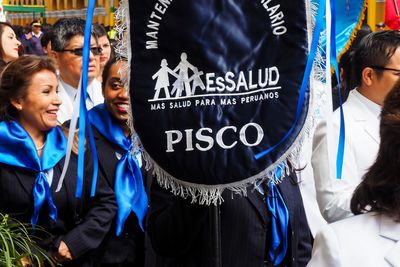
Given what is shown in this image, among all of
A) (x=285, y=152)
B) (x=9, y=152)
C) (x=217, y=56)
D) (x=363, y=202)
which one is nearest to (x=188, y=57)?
(x=217, y=56)

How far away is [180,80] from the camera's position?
7.80ft

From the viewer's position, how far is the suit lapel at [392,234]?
7.13ft

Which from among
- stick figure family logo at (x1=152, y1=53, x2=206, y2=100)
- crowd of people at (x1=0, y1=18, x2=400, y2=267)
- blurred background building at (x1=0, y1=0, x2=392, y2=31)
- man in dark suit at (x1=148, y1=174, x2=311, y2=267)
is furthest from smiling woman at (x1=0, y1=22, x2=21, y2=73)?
blurred background building at (x1=0, y1=0, x2=392, y2=31)

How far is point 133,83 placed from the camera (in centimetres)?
244

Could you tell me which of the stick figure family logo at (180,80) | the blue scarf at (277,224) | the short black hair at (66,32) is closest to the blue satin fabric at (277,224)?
the blue scarf at (277,224)

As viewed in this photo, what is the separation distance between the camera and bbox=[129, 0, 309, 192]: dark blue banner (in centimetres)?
238

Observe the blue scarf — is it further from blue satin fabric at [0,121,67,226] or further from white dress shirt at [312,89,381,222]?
blue satin fabric at [0,121,67,226]

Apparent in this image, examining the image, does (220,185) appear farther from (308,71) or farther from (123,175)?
(123,175)

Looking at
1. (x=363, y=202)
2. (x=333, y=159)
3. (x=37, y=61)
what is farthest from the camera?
(x=37, y=61)

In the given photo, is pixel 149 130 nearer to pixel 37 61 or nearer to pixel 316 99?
pixel 316 99

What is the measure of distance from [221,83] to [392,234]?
2.09 ft

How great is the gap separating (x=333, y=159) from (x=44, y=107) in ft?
5.19

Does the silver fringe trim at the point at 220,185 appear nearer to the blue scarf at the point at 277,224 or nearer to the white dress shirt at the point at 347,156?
the blue scarf at the point at 277,224

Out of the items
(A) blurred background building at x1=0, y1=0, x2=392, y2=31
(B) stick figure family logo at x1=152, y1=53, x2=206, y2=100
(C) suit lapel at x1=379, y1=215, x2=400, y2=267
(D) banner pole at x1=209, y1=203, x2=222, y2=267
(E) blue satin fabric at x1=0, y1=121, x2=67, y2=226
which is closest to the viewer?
(C) suit lapel at x1=379, y1=215, x2=400, y2=267
